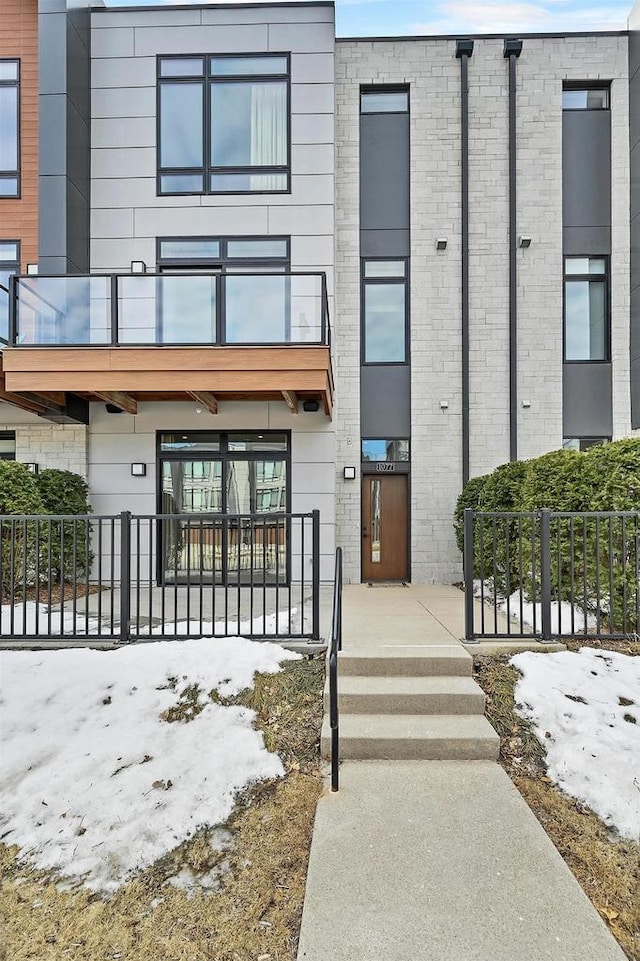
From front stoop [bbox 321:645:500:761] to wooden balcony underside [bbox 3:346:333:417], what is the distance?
12.2ft

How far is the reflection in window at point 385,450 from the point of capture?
890 centimetres

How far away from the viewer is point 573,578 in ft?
16.6

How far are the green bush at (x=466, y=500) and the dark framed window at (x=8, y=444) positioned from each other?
7411mm

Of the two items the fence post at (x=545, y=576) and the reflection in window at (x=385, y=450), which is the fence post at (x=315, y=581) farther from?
the reflection in window at (x=385, y=450)

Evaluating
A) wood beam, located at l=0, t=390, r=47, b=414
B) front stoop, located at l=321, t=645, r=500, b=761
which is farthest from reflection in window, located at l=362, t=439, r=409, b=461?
wood beam, located at l=0, t=390, r=47, b=414

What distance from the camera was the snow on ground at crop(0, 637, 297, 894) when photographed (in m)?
2.79

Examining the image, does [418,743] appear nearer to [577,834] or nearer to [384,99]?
[577,834]

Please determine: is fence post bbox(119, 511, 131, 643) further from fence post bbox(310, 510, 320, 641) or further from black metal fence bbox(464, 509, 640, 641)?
black metal fence bbox(464, 509, 640, 641)

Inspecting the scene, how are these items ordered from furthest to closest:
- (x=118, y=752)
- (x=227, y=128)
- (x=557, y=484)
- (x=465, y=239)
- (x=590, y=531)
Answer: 1. (x=465, y=239)
2. (x=227, y=128)
3. (x=557, y=484)
4. (x=590, y=531)
5. (x=118, y=752)

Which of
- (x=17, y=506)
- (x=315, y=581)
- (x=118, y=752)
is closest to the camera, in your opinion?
(x=118, y=752)

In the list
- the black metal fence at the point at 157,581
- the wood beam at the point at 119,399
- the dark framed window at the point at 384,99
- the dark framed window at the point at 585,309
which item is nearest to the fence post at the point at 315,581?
the black metal fence at the point at 157,581

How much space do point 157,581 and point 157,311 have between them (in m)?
3.93

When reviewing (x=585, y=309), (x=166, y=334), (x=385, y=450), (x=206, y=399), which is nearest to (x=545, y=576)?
(x=385, y=450)

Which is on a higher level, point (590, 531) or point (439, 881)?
point (590, 531)
